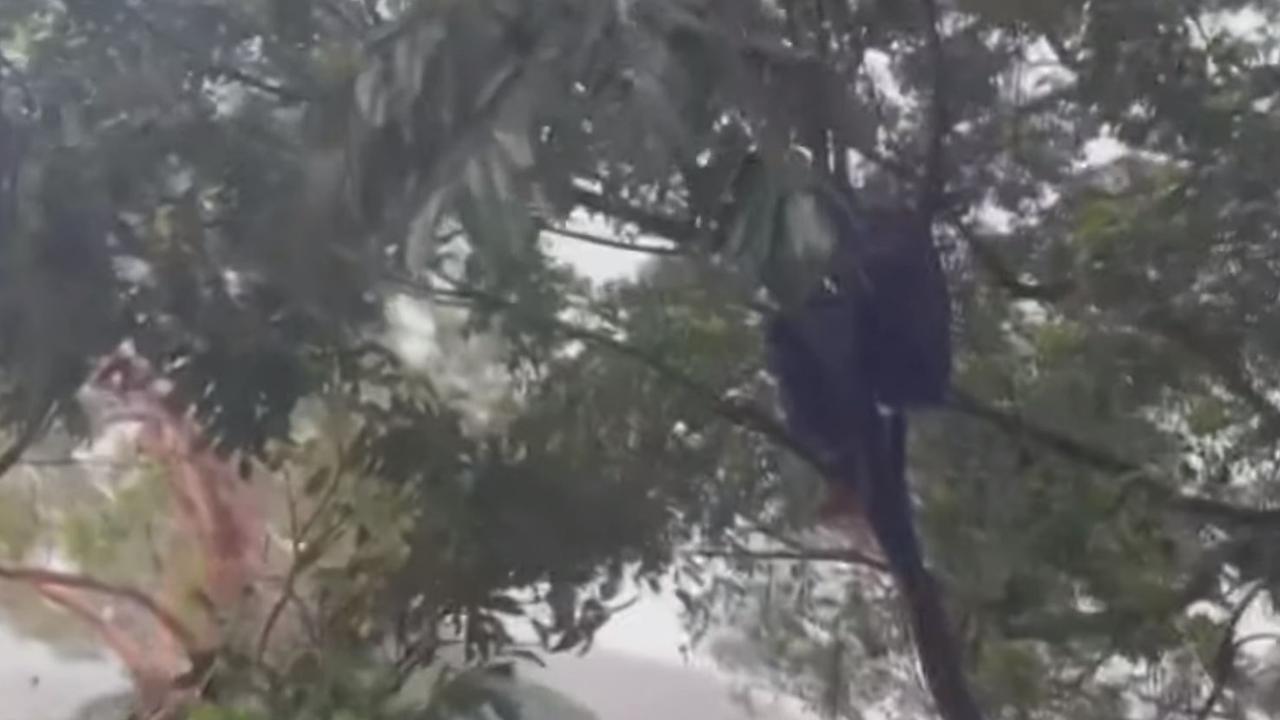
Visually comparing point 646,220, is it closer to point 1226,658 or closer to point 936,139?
point 936,139

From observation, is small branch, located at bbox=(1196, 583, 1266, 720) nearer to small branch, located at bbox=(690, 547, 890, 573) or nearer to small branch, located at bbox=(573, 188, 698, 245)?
small branch, located at bbox=(690, 547, 890, 573)

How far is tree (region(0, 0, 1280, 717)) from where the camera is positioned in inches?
33.9

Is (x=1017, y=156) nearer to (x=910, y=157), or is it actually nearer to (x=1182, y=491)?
(x=910, y=157)

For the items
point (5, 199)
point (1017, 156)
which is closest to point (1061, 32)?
point (1017, 156)

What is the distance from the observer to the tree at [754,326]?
862mm

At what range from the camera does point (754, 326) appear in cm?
91

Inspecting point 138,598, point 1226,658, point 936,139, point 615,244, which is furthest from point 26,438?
point 1226,658

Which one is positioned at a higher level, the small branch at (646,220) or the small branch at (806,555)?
the small branch at (646,220)

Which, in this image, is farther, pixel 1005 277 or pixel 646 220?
pixel 1005 277

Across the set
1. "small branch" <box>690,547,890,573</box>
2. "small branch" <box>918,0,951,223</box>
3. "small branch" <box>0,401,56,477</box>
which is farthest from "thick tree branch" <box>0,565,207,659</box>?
"small branch" <box>918,0,951,223</box>

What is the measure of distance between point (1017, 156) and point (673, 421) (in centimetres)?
20

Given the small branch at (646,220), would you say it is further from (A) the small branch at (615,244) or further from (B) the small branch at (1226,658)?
(B) the small branch at (1226,658)

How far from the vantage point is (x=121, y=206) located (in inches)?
33.8

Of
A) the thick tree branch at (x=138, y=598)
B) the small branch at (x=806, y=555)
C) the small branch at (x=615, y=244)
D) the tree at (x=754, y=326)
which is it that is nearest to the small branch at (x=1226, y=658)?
the tree at (x=754, y=326)
